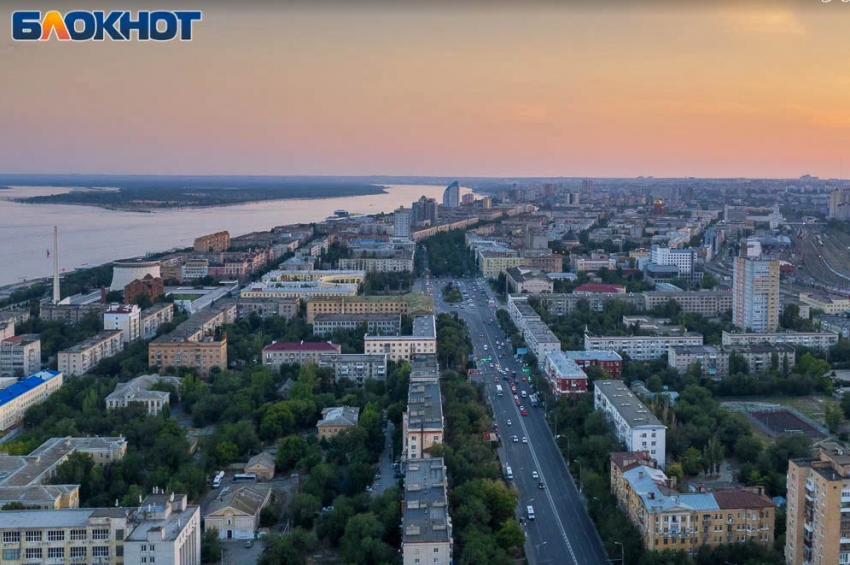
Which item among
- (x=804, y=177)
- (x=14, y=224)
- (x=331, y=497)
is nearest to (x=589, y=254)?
(x=331, y=497)

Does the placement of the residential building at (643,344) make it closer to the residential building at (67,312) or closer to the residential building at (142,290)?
the residential building at (67,312)

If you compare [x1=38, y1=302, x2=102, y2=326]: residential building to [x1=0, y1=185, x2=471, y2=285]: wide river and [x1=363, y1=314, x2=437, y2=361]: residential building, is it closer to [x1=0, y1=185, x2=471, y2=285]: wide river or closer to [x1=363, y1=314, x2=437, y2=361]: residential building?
[x1=363, y1=314, x2=437, y2=361]: residential building

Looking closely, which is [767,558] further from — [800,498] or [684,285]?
[684,285]

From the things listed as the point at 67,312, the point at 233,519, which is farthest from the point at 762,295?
the point at 67,312

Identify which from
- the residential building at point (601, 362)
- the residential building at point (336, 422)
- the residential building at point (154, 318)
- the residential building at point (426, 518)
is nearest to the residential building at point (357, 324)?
the residential building at point (154, 318)

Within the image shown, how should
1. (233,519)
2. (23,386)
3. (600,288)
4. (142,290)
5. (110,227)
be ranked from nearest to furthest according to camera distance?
(233,519), (23,386), (142,290), (600,288), (110,227)

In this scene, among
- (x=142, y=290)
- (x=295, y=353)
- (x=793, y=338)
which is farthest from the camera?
(x=142, y=290)

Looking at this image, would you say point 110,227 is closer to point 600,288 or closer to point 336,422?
point 600,288

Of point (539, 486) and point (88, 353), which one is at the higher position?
point (88, 353)
